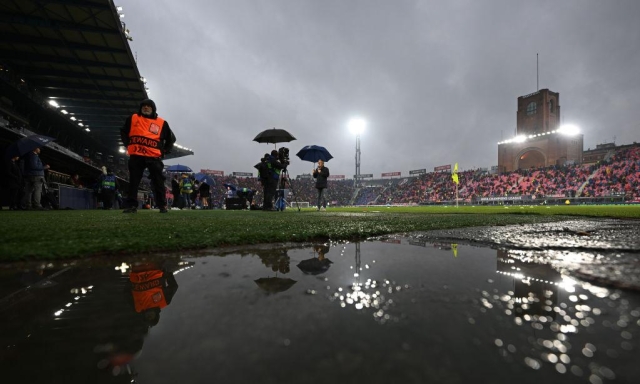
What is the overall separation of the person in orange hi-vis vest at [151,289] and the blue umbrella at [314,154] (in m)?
11.6

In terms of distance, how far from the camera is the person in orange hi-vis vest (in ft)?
2.58

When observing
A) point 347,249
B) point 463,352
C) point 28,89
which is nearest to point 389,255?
point 347,249

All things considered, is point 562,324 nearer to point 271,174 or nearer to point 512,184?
point 271,174

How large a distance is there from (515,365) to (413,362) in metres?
0.18

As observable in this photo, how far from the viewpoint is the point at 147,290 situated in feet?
3.15

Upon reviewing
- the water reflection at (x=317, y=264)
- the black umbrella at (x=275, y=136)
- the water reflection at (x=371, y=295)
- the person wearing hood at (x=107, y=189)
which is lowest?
the water reflection at (x=317, y=264)

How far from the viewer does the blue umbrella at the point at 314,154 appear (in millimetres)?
12773

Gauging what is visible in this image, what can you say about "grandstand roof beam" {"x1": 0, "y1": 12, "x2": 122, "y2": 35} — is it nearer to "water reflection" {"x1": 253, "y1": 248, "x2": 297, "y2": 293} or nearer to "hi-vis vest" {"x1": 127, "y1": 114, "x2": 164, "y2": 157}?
"hi-vis vest" {"x1": 127, "y1": 114, "x2": 164, "y2": 157}

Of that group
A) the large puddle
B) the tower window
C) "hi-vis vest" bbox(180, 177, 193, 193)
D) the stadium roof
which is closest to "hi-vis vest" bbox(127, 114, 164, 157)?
the large puddle

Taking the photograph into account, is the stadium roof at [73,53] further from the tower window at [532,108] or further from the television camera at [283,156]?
the tower window at [532,108]

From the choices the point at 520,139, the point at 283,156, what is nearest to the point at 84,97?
the point at 283,156

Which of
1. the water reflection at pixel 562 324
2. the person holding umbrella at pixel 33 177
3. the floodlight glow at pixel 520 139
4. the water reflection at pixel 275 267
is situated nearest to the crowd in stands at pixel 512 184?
the person holding umbrella at pixel 33 177

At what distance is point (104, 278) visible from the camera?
110cm

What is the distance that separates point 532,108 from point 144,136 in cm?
6255
